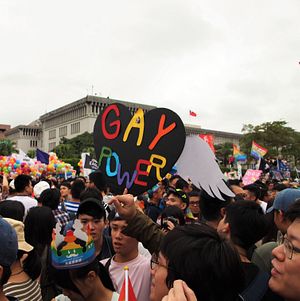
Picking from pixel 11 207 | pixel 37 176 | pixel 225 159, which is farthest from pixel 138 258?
pixel 225 159

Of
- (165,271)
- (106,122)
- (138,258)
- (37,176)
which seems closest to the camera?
(165,271)

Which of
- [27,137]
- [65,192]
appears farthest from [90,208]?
[27,137]

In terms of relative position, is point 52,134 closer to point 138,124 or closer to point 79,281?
point 138,124

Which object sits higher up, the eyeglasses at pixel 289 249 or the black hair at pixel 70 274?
the eyeglasses at pixel 289 249

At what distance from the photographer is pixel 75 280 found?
1.97 m

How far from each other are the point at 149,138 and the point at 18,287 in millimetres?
1394

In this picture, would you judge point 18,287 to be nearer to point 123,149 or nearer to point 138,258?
point 138,258

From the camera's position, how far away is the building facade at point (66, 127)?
258ft

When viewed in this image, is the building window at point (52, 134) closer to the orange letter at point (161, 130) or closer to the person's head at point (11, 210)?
the person's head at point (11, 210)

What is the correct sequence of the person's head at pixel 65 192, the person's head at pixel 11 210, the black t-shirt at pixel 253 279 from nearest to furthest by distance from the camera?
the black t-shirt at pixel 253 279, the person's head at pixel 11 210, the person's head at pixel 65 192

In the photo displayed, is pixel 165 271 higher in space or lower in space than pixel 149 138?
lower

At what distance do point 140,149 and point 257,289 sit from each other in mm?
1323

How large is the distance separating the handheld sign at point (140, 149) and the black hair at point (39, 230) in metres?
0.92

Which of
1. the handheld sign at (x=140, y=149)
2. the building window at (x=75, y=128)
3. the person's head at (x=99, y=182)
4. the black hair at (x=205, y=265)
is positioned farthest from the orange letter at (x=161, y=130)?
the building window at (x=75, y=128)
